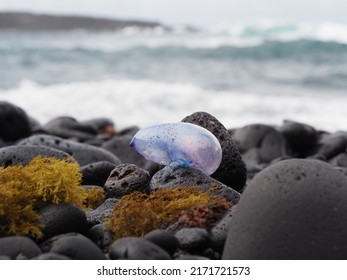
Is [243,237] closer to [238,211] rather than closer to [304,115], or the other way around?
[238,211]

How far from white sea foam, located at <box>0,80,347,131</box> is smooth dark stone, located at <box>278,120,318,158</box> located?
3064 mm

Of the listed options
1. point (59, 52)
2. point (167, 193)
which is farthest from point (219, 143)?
point (59, 52)

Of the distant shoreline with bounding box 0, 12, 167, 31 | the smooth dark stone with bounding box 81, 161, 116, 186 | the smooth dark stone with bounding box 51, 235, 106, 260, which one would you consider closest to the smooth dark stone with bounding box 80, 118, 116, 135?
the smooth dark stone with bounding box 81, 161, 116, 186

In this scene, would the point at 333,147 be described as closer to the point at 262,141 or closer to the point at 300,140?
the point at 300,140

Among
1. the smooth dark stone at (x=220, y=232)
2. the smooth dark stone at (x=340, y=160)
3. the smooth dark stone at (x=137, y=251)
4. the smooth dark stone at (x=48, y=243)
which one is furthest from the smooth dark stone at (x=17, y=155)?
the smooth dark stone at (x=340, y=160)

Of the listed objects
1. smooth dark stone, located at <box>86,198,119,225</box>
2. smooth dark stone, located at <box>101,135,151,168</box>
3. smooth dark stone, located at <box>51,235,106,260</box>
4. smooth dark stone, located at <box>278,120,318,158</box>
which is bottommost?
smooth dark stone, located at <box>278,120,318,158</box>

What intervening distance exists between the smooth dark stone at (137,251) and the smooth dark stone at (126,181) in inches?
41.6

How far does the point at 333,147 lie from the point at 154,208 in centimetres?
552

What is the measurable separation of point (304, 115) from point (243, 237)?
10.8m

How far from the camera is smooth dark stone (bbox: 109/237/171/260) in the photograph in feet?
10.1

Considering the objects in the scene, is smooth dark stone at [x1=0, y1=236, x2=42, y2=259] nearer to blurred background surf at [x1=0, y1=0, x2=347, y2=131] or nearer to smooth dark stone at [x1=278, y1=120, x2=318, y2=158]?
smooth dark stone at [x1=278, y1=120, x2=318, y2=158]

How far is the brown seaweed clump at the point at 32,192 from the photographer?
3.51 metres

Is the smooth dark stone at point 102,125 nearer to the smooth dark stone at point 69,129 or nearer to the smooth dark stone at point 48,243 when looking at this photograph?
the smooth dark stone at point 69,129

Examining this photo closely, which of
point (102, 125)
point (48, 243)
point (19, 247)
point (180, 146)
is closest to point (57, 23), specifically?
point (102, 125)
